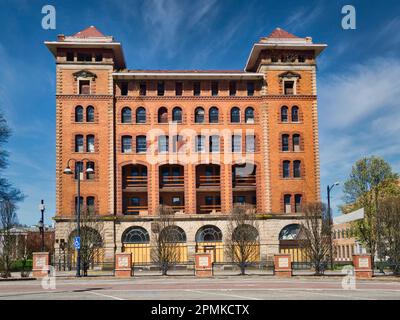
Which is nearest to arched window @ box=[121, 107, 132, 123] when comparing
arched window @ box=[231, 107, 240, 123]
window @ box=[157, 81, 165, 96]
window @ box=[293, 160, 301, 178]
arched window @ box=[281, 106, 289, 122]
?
window @ box=[157, 81, 165, 96]

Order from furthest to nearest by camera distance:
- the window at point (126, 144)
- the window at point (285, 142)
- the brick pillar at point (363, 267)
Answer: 1. the window at point (285, 142)
2. the window at point (126, 144)
3. the brick pillar at point (363, 267)

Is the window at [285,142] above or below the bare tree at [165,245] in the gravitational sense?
above

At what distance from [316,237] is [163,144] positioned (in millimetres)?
23462

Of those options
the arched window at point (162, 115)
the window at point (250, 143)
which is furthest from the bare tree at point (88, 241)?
the window at point (250, 143)

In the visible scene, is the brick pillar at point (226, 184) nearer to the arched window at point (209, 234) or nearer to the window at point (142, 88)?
the arched window at point (209, 234)

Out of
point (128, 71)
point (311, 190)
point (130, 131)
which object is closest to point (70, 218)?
point (130, 131)

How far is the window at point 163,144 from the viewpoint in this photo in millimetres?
53875

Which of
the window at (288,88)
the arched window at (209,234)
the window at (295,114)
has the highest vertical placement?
the window at (288,88)

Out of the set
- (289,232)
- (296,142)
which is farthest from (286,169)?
(289,232)

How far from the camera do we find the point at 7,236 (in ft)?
124

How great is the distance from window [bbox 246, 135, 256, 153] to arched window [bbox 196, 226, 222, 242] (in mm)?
8945

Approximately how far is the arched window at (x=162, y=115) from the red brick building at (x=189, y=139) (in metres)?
0.11

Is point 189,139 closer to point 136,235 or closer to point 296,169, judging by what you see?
point 136,235

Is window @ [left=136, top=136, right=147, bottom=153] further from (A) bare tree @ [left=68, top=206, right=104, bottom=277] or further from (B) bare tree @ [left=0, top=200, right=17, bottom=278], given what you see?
(B) bare tree @ [left=0, top=200, right=17, bottom=278]
